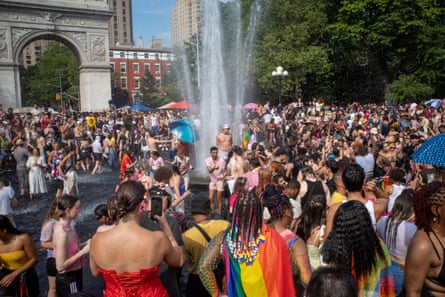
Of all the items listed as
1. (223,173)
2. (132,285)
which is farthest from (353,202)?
(223,173)

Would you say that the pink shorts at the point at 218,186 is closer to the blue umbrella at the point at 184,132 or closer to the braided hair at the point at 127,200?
the blue umbrella at the point at 184,132

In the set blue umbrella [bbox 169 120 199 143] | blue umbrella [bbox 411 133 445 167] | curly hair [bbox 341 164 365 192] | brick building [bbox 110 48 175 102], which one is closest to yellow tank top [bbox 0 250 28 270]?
curly hair [bbox 341 164 365 192]

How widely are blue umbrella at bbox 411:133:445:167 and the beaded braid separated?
3.47m

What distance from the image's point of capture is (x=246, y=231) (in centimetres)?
288

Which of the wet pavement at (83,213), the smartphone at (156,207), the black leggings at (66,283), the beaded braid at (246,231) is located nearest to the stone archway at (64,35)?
the wet pavement at (83,213)

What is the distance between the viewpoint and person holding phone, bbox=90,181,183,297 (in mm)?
2850

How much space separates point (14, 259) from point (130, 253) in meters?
1.97

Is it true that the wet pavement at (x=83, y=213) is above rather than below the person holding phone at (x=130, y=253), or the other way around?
below

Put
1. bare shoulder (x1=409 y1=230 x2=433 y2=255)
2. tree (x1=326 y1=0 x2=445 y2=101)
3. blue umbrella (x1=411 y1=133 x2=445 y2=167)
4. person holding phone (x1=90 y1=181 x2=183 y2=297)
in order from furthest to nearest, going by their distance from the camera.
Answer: tree (x1=326 y1=0 x2=445 y2=101), blue umbrella (x1=411 y1=133 x2=445 y2=167), person holding phone (x1=90 y1=181 x2=183 y2=297), bare shoulder (x1=409 y1=230 x2=433 y2=255)

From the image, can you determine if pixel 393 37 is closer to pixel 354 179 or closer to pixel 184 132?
pixel 184 132

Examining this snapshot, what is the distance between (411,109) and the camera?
20906 mm

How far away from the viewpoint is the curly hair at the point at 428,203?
9.57 feet

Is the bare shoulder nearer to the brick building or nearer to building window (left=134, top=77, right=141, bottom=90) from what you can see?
the brick building

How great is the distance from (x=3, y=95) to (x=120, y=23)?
118704 millimetres
